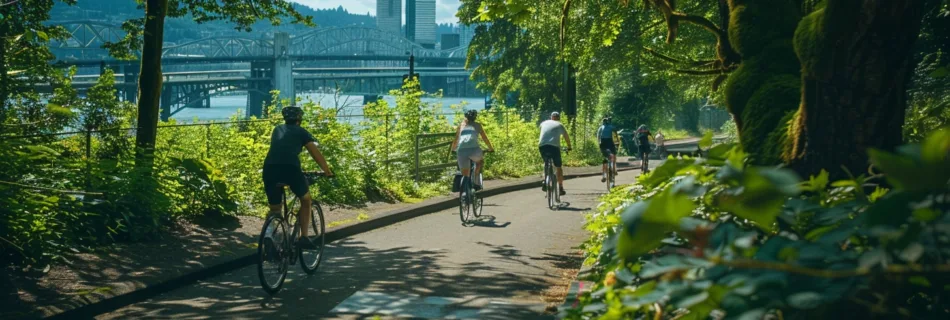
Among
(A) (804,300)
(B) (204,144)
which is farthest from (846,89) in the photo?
(B) (204,144)

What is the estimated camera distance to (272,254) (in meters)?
8.88

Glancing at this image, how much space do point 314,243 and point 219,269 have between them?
3.01ft

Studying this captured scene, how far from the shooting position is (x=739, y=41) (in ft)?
28.9

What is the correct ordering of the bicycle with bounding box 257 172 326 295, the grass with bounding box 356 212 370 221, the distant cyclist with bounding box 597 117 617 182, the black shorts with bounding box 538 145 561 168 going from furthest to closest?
1. the distant cyclist with bounding box 597 117 617 182
2. the black shorts with bounding box 538 145 561 168
3. the grass with bounding box 356 212 370 221
4. the bicycle with bounding box 257 172 326 295

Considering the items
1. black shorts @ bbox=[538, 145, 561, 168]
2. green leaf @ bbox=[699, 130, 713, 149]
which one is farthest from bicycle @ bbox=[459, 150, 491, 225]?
green leaf @ bbox=[699, 130, 713, 149]

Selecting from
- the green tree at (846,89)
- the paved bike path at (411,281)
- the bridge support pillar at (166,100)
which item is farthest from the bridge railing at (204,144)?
the bridge support pillar at (166,100)

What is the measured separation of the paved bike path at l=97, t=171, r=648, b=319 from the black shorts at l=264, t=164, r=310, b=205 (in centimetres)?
80

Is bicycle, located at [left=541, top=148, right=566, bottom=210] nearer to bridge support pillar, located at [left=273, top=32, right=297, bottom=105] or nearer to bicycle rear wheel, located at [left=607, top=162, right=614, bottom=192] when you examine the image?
bicycle rear wheel, located at [left=607, top=162, right=614, bottom=192]

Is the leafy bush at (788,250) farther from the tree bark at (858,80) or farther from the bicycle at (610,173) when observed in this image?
the bicycle at (610,173)

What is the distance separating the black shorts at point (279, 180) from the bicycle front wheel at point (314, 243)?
0.53 meters

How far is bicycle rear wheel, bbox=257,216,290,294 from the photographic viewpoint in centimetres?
860

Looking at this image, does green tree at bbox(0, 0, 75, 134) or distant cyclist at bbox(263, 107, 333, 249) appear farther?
green tree at bbox(0, 0, 75, 134)

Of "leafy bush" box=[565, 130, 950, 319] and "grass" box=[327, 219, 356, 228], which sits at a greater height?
"leafy bush" box=[565, 130, 950, 319]

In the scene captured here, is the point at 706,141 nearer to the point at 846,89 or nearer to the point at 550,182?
the point at 846,89
